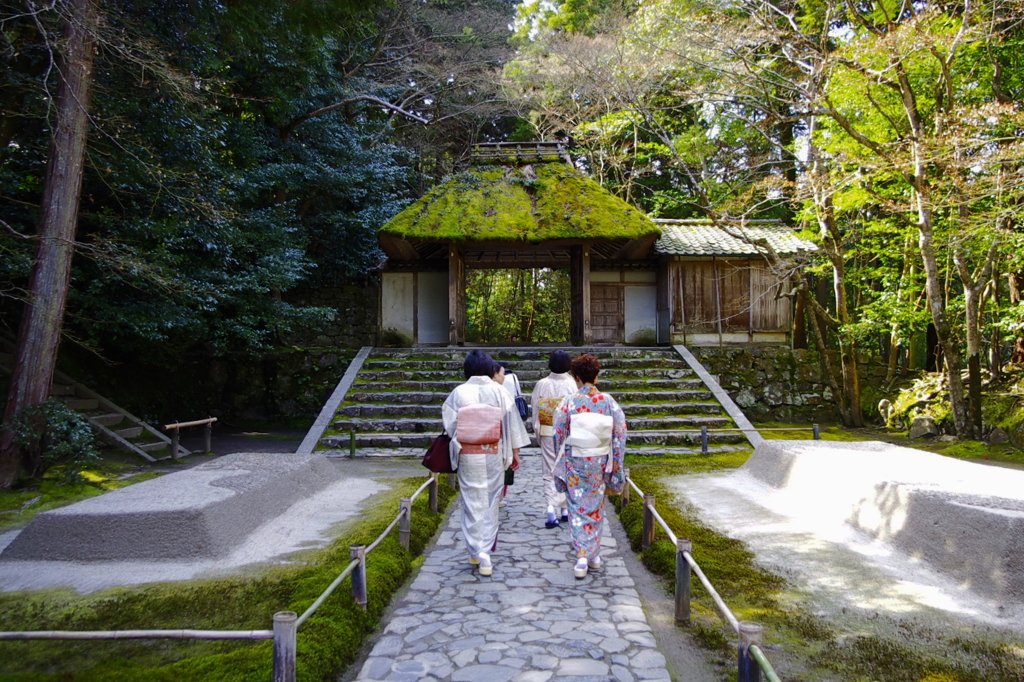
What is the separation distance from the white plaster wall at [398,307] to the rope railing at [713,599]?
10010 millimetres

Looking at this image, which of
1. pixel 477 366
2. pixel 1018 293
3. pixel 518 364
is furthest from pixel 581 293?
pixel 477 366

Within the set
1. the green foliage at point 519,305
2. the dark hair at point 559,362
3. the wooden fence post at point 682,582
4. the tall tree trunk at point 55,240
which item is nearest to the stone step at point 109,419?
the tall tree trunk at point 55,240

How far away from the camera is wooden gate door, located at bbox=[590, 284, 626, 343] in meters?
15.6

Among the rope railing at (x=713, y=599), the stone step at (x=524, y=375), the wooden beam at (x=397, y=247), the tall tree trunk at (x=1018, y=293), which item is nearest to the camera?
the rope railing at (x=713, y=599)

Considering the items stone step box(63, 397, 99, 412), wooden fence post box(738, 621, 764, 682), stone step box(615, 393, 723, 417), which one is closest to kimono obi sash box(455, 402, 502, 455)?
wooden fence post box(738, 621, 764, 682)

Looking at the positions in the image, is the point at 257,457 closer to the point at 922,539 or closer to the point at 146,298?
the point at 146,298

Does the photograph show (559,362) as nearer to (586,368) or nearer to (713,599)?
(586,368)

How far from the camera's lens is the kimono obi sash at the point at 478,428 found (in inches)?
177

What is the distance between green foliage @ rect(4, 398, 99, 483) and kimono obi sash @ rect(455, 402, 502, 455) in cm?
570

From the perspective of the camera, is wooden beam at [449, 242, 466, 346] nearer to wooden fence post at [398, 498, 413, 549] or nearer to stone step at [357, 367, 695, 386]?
stone step at [357, 367, 695, 386]

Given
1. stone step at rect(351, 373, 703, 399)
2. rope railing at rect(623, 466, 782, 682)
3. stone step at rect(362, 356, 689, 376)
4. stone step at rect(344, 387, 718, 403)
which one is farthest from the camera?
stone step at rect(362, 356, 689, 376)

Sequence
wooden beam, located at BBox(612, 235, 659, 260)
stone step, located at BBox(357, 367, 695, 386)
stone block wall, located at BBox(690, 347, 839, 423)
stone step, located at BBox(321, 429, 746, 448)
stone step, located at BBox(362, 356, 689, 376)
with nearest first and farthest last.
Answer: stone step, located at BBox(321, 429, 746, 448) < stone step, located at BBox(357, 367, 695, 386) < stone step, located at BBox(362, 356, 689, 376) < wooden beam, located at BBox(612, 235, 659, 260) < stone block wall, located at BBox(690, 347, 839, 423)

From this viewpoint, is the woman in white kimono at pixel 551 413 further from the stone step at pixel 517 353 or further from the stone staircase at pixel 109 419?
the stone staircase at pixel 109 419

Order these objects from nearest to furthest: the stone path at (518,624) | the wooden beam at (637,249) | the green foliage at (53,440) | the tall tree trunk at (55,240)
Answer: the stone path at (518,624)
the green foliage at (53,440)
the tall tree trunk at (55,240)
the wooden beam at (637,249)
